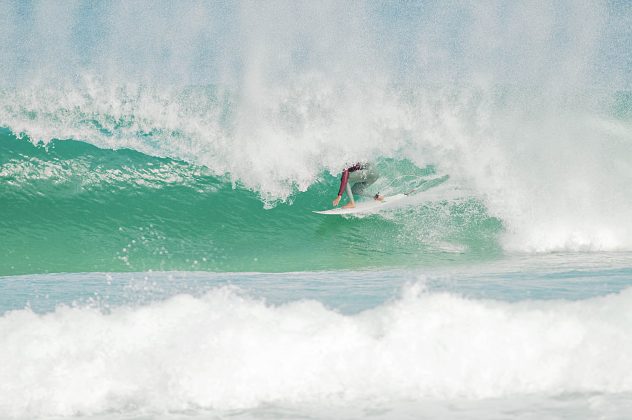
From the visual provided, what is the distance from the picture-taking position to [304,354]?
4094 mm

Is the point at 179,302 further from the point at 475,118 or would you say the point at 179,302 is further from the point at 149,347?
the point at 475,118

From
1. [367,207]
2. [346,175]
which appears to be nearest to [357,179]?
[346,175]

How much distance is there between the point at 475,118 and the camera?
11.6 m

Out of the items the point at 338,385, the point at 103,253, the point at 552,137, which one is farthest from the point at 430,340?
the point at 552,137

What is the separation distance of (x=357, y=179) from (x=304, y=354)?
6.36m

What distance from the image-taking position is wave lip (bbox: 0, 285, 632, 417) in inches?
151

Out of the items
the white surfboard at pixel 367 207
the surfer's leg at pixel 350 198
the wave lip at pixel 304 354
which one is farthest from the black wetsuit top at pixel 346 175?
the wave lip at pixel 304 354

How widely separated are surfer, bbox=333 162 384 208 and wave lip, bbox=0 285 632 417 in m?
5.61

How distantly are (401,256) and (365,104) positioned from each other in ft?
13.6

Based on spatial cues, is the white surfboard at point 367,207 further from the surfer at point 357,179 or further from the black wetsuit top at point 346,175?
the black wetsuit top at point 346,175

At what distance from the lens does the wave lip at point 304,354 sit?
151 inches

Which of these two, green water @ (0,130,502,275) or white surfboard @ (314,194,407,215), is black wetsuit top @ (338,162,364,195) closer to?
white surfboard @ (314,194,407,215)

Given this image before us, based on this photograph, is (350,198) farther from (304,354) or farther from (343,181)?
(304,354)

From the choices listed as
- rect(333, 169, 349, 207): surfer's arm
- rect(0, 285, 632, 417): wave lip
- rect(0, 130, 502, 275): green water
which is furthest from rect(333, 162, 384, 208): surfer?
rect(0, 285, 632, 417): wave lip
